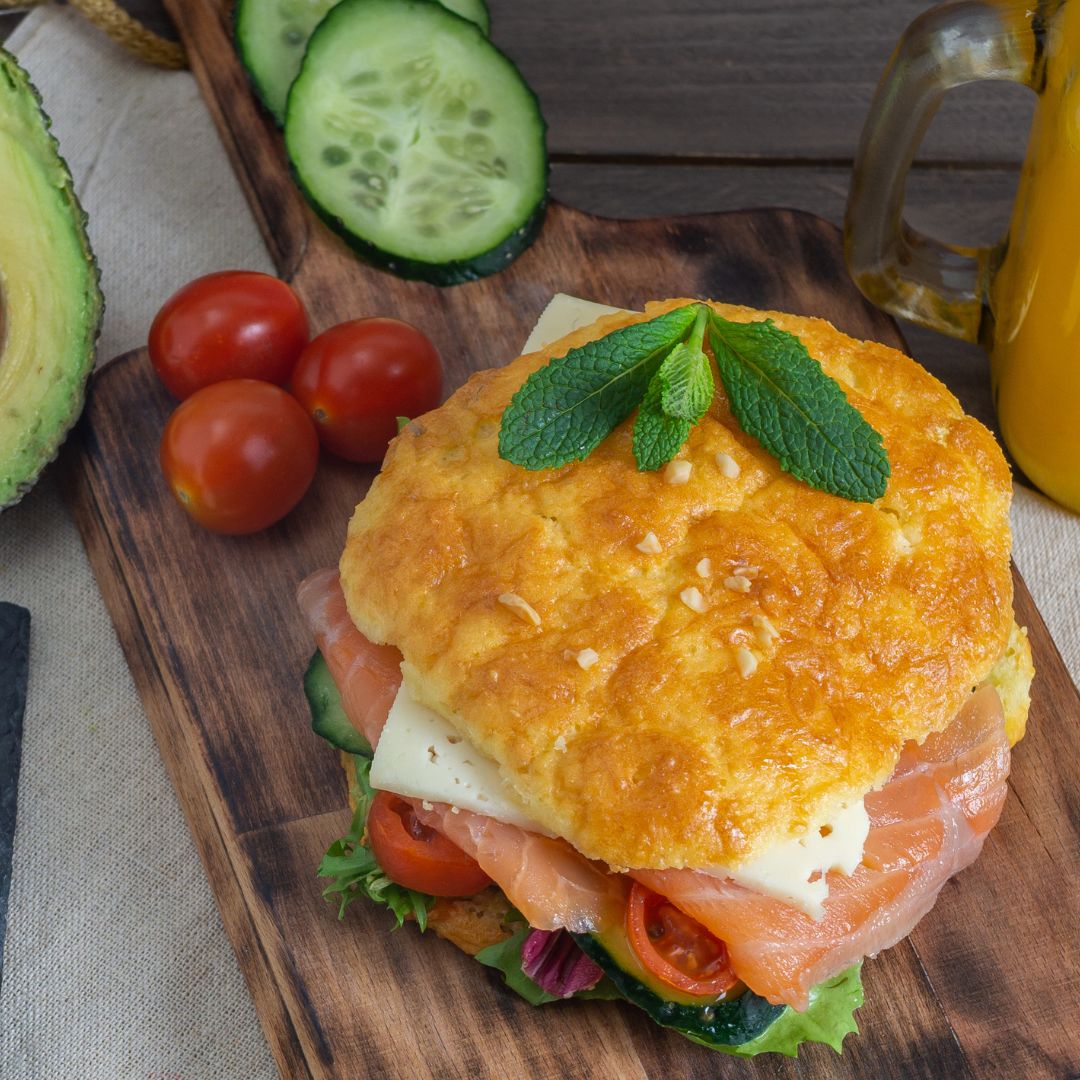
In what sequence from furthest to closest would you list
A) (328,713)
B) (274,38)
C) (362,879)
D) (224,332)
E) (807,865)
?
(274,38) < (224,332) < (328,713) < (362,879) < (807,865)

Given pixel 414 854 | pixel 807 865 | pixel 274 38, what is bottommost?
pixel 414 854

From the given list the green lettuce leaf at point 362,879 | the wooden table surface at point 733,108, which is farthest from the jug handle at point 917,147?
the green lettuce leaf at point 362,879

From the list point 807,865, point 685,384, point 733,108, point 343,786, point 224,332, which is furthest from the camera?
point 733,108

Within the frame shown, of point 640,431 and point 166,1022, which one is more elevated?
point 640,431

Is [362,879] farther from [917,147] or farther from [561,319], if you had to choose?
[917,147]

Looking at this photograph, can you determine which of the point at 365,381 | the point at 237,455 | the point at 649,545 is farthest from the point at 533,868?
the point at 365,381

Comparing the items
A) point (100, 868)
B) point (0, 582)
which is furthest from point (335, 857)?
point (0, 582)

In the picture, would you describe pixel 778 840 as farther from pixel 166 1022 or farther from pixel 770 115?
pixel 770 115

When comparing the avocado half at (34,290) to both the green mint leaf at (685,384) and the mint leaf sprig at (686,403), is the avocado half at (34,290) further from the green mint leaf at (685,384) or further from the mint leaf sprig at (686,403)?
the green mint leaf at (685,384)
